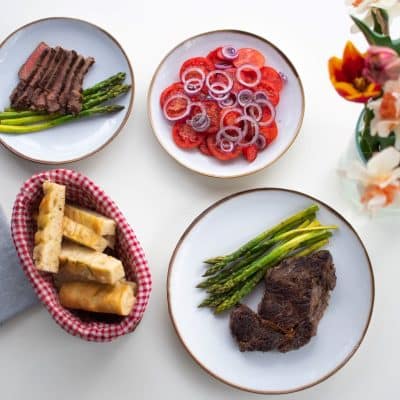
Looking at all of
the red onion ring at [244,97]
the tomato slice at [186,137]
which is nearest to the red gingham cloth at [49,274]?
the tomato slice at [186,137]

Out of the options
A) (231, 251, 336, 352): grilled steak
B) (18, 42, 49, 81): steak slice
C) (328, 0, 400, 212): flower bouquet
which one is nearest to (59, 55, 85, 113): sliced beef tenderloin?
(18, 42, 49, 81): steak slice

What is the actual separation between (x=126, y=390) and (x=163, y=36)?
1.31 m

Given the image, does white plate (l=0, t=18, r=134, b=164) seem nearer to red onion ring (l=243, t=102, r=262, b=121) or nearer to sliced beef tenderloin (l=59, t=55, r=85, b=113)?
sliced beef tenderloin (l=59, t=55, r=85, b=113)

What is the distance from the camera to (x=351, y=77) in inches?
61.1

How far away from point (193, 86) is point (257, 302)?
2.65 ft

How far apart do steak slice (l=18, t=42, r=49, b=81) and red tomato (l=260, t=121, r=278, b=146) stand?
0.86m

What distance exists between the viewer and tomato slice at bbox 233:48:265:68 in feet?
7.48

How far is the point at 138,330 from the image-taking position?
2.24m

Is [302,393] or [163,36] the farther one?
[163,36]

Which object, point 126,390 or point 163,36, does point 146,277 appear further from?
point 163,36

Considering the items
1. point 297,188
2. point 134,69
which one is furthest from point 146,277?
point 134,69

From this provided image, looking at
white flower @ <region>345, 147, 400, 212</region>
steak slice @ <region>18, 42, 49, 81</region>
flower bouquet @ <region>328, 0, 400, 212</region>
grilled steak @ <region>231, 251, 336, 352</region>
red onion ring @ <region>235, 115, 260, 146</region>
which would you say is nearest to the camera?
flower bouquet @ <region>328, 0, 400, 212</region>

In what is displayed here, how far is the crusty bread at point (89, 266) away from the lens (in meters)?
1.93

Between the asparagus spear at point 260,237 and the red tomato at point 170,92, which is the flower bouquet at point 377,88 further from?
the red tomato at point 170,92
